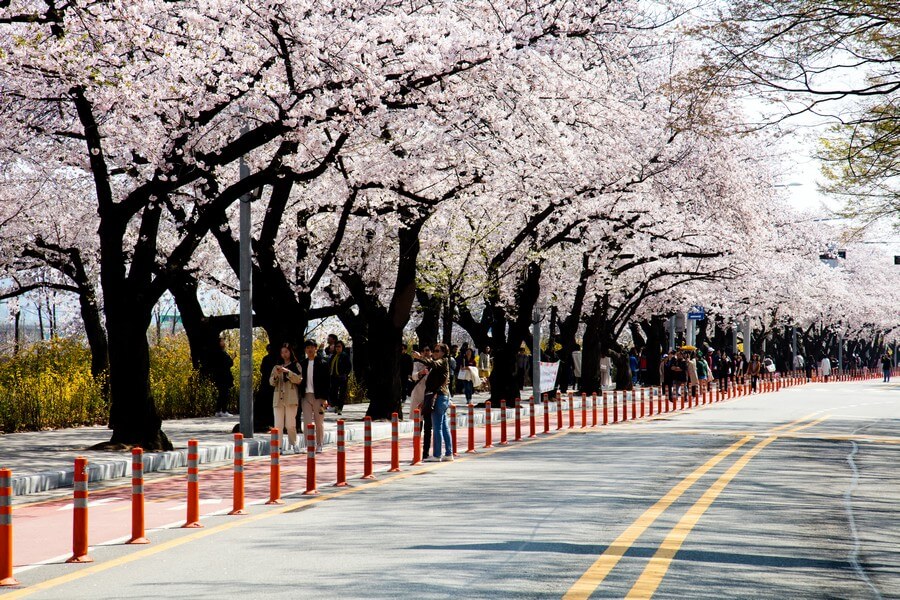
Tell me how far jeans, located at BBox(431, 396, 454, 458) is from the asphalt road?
1.92 feet

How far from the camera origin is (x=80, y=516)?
957 centimetres

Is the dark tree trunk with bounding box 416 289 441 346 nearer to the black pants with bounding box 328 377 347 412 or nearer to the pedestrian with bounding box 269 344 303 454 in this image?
the black pants with bounding box 328 377 347 412

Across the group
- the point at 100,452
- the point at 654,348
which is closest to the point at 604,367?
the point at 654,348

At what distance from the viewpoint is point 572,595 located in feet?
26.3

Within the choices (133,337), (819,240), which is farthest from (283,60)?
(819,240)

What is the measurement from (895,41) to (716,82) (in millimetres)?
3025

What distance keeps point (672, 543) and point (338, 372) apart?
2126 cm

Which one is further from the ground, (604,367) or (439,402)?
(604,367)

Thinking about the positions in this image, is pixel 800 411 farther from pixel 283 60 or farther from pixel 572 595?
pixel 572 595

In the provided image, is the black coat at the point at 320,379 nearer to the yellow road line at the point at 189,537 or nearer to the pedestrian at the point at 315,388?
the pedestrian at the point at 315,388

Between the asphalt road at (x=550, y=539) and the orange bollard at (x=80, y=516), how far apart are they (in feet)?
0.73

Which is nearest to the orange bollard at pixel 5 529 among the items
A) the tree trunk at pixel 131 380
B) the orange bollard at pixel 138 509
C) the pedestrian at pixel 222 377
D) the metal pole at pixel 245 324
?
the orange bollard at pixel 138 509

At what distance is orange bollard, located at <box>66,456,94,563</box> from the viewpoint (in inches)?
370

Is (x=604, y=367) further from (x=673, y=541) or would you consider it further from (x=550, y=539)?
(x=550, y=539)
